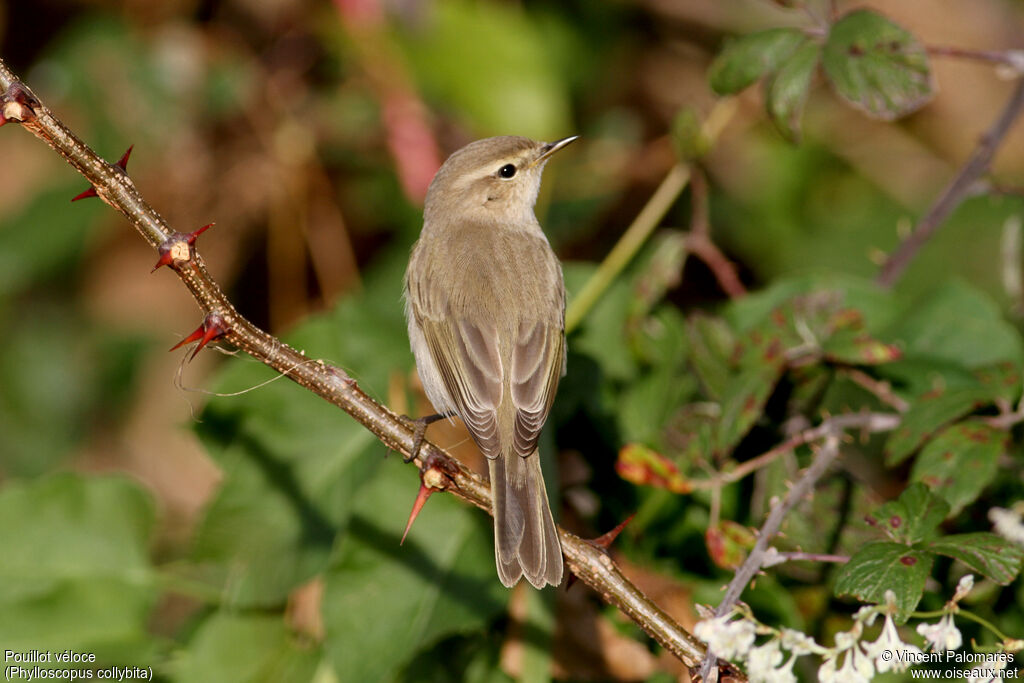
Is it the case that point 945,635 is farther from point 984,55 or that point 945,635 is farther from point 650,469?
point 984,55

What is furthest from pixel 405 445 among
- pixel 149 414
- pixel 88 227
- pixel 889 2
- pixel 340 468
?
pixel 889 2

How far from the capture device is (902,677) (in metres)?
2.86

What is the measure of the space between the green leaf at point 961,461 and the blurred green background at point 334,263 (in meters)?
0.77

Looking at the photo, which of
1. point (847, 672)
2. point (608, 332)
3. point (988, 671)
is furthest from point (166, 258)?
point (608, 332)

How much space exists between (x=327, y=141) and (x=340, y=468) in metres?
2.85

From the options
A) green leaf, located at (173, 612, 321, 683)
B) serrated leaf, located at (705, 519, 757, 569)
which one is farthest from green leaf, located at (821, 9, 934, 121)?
green leaf, located at (173, 612, 321, 683)

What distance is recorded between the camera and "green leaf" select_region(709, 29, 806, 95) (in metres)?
2.93

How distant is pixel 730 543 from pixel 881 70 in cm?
140

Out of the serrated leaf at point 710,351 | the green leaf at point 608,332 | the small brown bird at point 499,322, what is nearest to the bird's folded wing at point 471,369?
the small brown bird at point 499,322

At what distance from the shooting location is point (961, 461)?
100 inches

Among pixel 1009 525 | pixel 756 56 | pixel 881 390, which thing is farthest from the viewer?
pixel 881 390

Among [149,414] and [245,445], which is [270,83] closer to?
[149,414]

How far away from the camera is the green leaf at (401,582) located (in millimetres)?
2846

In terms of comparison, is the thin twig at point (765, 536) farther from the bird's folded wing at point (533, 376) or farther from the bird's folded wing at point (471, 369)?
the bird's folded wing at point (471, 369)
